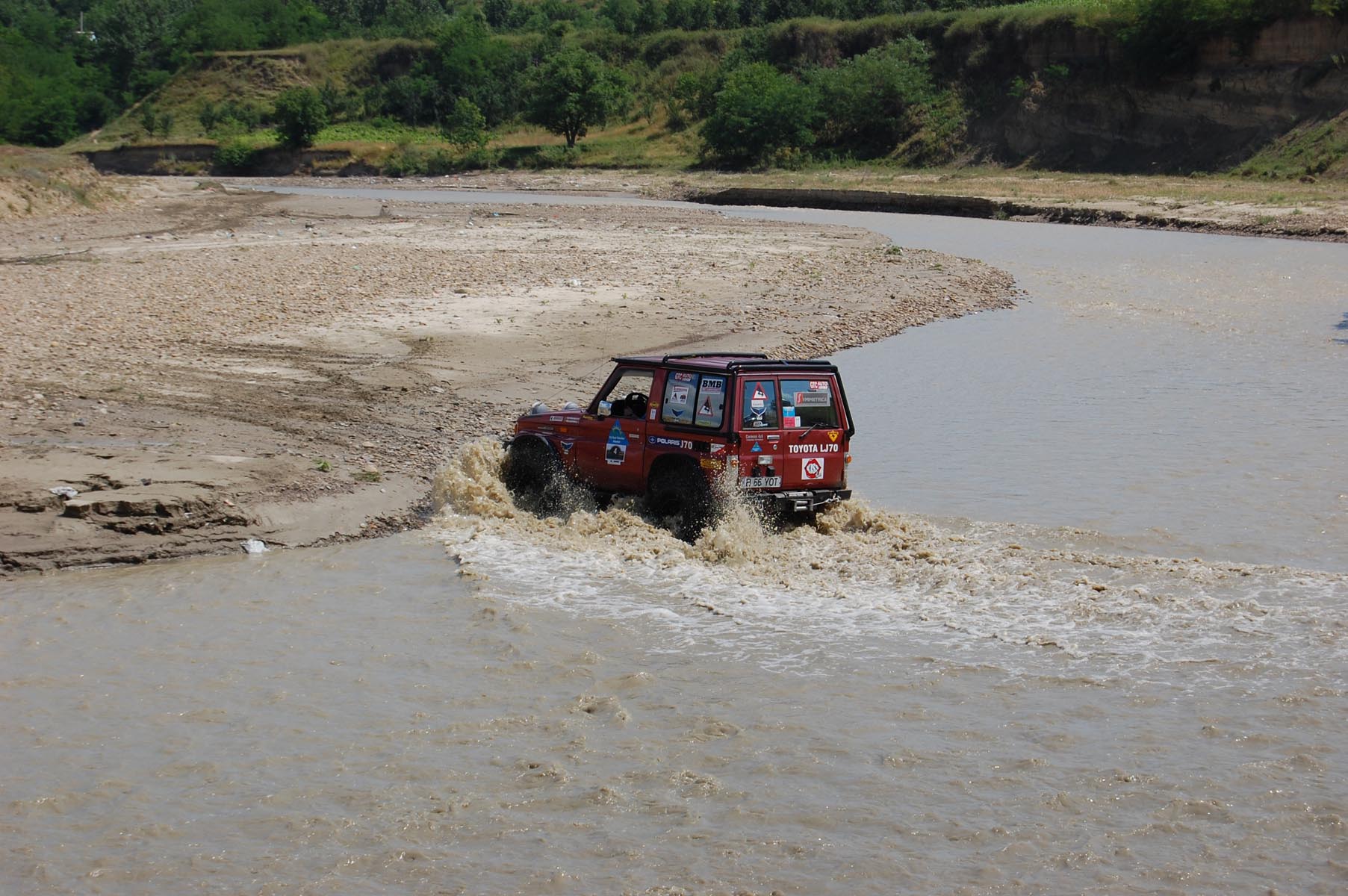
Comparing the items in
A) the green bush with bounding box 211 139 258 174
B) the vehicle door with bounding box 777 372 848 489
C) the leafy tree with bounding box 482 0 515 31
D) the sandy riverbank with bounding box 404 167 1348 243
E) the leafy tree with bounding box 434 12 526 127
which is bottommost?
the vehicle door with bounding box 777 372 848 489

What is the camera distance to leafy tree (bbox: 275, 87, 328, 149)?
88.2 metres

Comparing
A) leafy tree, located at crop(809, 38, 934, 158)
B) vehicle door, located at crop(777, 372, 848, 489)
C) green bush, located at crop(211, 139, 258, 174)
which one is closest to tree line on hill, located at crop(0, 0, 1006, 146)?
leafy tree, located at crop(809, 38, 934, 158)

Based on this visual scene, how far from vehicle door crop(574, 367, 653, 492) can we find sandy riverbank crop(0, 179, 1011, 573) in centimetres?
190

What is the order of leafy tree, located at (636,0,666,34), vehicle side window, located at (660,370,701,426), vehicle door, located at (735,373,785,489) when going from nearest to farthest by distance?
1. vehicle door, located at (735,373,785,489)
2. vehicle side window, located at (660,370,701,426)
3. leafy tree, located at (636,0,666,34)

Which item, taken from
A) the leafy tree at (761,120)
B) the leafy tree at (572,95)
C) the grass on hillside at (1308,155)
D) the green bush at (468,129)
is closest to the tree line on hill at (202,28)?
the leafy tree at (572,95)

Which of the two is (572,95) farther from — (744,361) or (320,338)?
(744,361)

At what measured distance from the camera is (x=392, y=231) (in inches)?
1581

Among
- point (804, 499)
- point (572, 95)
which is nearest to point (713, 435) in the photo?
point (804, 499)

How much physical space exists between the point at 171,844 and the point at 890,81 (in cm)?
6870

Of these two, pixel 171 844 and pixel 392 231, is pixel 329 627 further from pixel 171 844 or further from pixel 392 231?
pixel 392 231

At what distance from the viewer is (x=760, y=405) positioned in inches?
463

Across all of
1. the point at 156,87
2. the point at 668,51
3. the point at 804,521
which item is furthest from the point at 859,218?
the point at 156,87

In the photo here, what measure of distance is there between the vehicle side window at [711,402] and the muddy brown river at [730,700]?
0.83 meters

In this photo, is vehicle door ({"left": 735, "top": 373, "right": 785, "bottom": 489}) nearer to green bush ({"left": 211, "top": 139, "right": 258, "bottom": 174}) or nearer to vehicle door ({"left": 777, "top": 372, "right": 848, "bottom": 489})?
vehicle door ({"left": 777, "top": 372, "right": 848, "bottom": 489})
